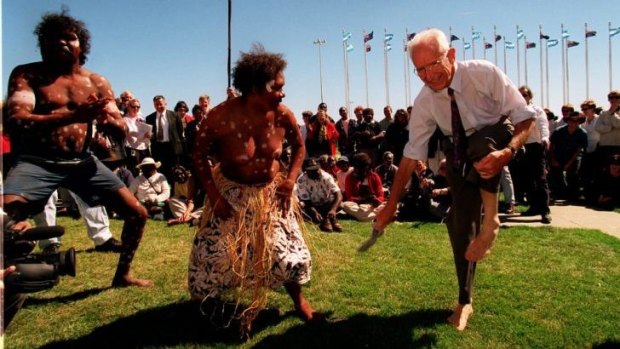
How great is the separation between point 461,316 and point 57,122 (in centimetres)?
327

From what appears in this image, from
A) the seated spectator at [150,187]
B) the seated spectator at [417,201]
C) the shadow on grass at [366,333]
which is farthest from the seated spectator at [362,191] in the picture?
the shadow on grass at [366,333]

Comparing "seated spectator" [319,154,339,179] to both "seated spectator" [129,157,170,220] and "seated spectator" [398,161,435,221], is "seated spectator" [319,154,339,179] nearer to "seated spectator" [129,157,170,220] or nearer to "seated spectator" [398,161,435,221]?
"seated spectator" [398,161,435,221]

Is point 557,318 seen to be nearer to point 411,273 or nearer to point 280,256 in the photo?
point 411,273

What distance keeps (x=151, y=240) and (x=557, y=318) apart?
16.4 feet

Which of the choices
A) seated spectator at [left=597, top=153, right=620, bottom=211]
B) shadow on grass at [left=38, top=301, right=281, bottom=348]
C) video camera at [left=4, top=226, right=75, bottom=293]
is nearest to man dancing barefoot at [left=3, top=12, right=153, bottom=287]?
shadow on grass at [left=38, top=301, right=281, bottom=348]

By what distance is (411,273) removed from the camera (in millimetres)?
4676

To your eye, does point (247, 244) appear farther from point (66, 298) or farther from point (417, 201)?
point (417, 201)

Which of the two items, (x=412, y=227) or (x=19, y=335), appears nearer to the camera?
(x=19, y=335)

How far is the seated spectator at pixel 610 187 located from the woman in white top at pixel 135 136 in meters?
8.94

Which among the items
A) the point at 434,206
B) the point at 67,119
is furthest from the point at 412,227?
the point at 67,119

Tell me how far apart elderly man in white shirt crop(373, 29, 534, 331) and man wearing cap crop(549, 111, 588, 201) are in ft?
24.9

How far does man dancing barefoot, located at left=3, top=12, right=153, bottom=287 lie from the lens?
3.39 m

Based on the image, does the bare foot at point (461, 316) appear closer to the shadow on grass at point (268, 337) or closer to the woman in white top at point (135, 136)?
the shadow on grass at point (268, 337)

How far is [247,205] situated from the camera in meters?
3.46
